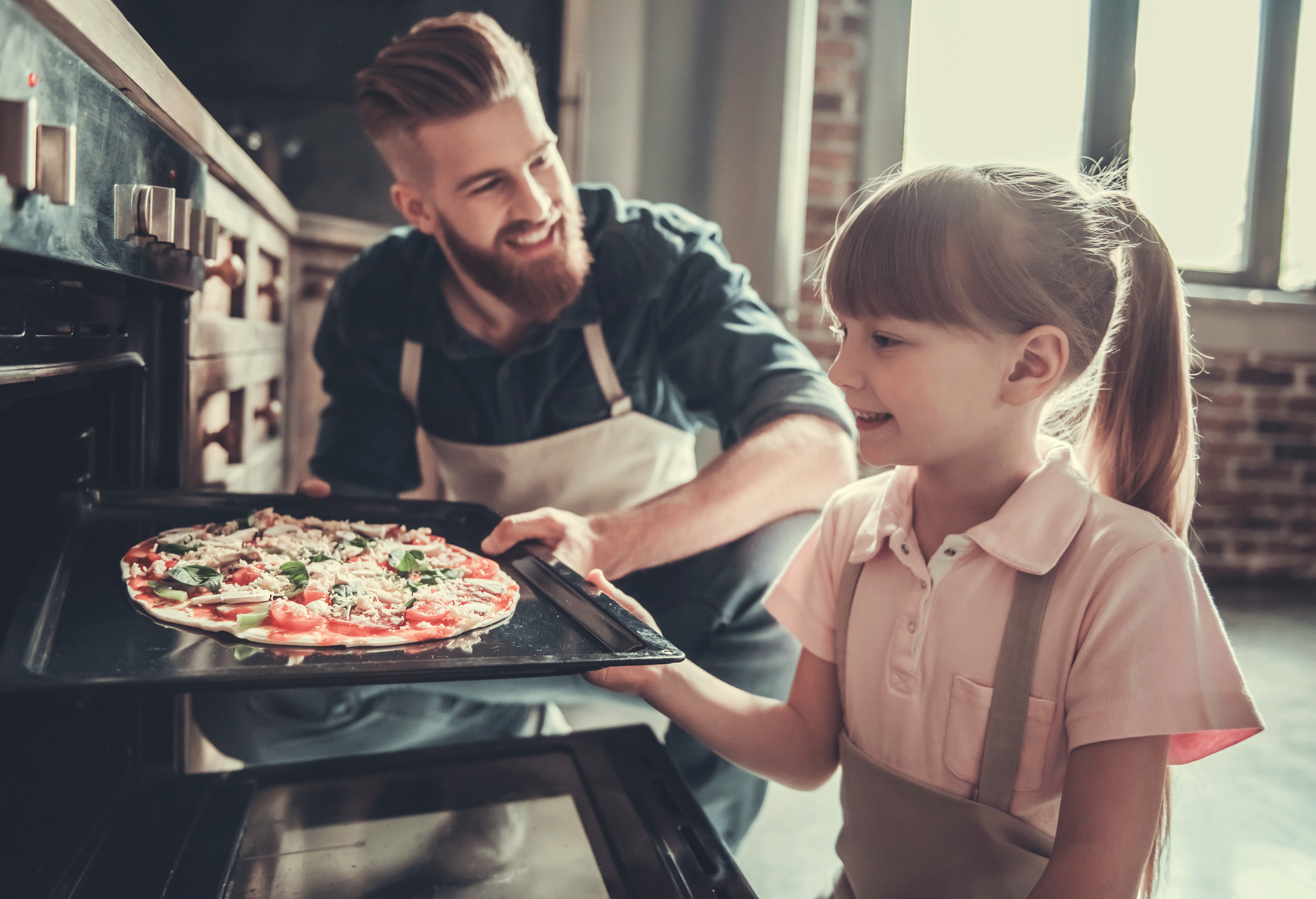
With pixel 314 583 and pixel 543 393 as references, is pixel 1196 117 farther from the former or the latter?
pixel 314 583

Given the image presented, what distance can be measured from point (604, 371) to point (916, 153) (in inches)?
83.5

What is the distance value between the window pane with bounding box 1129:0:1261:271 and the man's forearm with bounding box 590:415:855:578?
2.68 metres

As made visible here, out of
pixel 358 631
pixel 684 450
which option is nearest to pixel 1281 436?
pixel 684 450

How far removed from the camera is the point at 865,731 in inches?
36.3

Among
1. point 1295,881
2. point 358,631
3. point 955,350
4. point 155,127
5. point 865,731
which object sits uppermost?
point 155,127

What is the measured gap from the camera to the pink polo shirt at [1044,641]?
0.73m

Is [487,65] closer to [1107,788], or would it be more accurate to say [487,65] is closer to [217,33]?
[1107,788]

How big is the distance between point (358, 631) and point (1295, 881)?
157 cm

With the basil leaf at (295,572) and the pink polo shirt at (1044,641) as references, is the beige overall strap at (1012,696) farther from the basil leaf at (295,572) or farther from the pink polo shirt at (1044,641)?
the basil leaf at (295,572)

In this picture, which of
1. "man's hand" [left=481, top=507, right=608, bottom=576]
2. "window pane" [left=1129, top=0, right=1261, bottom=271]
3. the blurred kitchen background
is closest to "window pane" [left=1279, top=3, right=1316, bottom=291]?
the blurred kitchen background

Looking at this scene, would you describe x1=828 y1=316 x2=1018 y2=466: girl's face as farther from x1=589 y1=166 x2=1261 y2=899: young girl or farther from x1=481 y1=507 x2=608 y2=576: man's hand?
x1=481 y1=507 x2=608 y2=576: man's hand

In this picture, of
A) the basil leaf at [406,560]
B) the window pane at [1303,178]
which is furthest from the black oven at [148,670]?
the window pane at [1303,178]

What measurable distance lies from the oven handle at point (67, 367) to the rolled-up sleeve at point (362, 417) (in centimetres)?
67

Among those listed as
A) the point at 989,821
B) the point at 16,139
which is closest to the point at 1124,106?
the point at 989,821
